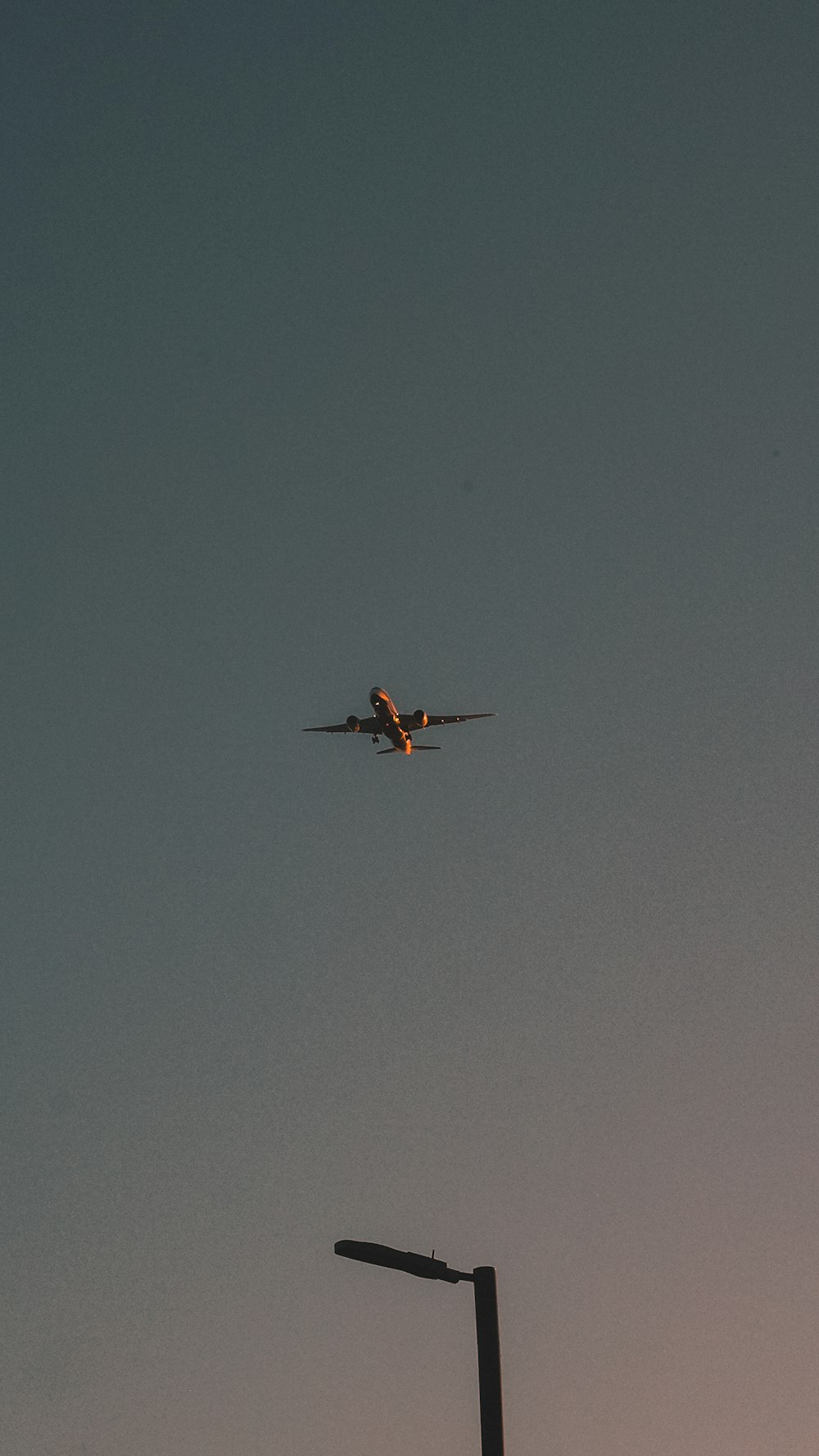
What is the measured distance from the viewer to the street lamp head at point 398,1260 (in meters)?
16.5

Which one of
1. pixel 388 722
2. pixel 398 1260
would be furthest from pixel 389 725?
pixel 398 1260

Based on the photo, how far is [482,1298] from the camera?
54.3ft

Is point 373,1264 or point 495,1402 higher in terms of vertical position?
point 373,1264

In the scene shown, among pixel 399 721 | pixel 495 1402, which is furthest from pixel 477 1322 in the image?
pixel 399 721

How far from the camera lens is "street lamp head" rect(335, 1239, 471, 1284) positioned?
16453 mm

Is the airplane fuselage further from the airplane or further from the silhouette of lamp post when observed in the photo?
the silhouette of lamp post

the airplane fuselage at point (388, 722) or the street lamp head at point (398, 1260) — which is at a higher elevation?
the airplane fuselage at point (388, 722)

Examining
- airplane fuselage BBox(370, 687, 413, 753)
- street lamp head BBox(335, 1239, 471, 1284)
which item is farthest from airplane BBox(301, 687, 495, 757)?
street lamp head BBox(335, 1239, 471, 1284)

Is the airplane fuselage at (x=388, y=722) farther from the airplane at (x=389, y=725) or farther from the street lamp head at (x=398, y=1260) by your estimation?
the street lamp head at (x=398, y=1260)

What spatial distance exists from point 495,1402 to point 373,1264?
71.0 inches

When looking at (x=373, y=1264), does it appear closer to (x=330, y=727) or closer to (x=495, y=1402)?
(x=495, y=1402)

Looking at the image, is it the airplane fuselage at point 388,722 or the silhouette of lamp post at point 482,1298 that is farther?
the airplane fuselage at point 388,722

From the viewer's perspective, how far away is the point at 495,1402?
52.5 ft

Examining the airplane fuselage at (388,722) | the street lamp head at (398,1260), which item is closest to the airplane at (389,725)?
the airplane fuselage at (388,722)
